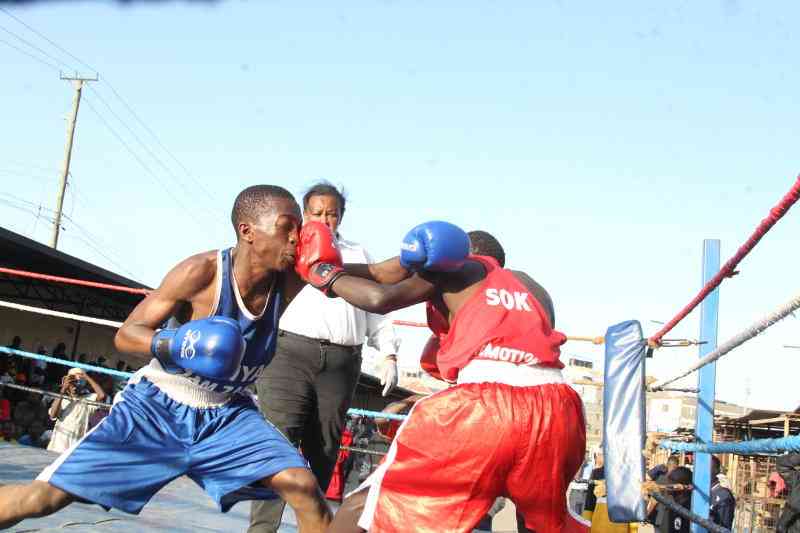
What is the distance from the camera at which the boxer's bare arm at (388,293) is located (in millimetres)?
2387

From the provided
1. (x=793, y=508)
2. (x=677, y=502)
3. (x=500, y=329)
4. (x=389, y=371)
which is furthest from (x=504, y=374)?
(x=677, y=502)

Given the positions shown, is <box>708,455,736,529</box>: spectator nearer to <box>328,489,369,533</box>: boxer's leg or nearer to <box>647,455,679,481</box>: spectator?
<box>647,455,679,481</box>: spectator

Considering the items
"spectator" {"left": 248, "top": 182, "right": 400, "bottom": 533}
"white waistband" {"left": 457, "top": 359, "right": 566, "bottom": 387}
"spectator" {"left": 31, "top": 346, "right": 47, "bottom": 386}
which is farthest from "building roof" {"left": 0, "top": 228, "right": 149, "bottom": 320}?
"white waistband" {"left": 457, "top": 359, "right": 566, "bottom": 387}

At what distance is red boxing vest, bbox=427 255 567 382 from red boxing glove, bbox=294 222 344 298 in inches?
14.8

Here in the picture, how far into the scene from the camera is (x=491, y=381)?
2361 mm

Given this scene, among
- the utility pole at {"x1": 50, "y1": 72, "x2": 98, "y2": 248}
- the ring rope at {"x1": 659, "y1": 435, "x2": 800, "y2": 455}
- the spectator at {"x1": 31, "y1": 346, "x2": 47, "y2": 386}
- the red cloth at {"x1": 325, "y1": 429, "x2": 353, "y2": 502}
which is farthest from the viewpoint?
the utility pole at {"x1": 50, "y1": 72, "x2": 98, "y2": 248}

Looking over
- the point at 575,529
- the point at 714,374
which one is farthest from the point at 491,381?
the point at 714,374

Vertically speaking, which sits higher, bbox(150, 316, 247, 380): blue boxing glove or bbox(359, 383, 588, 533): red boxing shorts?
bbox(150, 316, 247, 380): blue boxing glove

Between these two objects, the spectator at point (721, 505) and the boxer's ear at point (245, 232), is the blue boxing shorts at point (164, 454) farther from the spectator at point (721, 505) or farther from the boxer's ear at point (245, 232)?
the spectator at point (721, 505)

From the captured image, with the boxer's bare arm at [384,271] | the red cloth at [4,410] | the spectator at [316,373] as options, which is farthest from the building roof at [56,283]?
the boxer's bare arm at [384,271]

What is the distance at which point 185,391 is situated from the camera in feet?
9.15

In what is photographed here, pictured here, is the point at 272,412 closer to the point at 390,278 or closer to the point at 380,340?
the point at 380,340

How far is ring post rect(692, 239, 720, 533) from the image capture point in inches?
163

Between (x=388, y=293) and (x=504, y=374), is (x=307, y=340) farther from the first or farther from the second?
(x=504, y=374)
